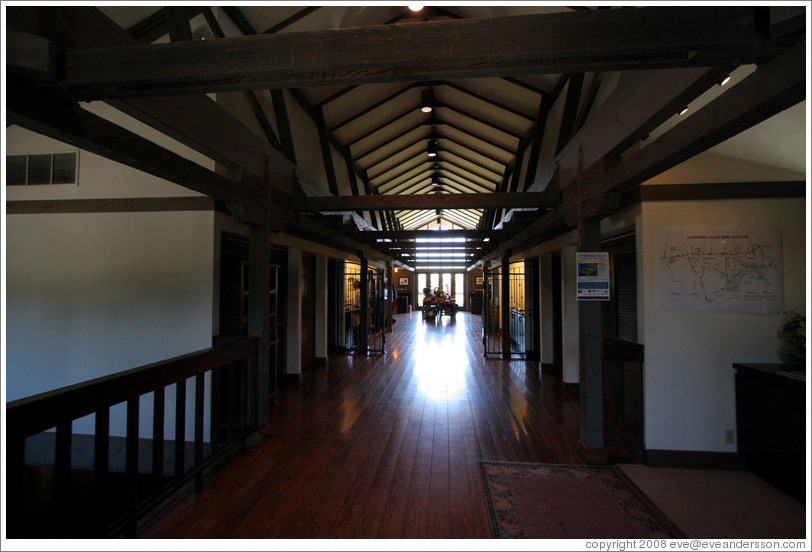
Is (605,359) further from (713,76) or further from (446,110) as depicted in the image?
(446,110)

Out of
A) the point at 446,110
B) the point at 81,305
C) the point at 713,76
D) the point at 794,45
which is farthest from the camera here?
the point at 446,110

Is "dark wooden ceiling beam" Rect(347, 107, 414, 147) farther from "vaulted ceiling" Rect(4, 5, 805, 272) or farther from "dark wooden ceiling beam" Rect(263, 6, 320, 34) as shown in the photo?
"dark wooden ceiling beam" Rect(263, 6, 320, 34)

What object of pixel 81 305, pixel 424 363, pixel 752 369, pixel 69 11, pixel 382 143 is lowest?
pixel 424 363

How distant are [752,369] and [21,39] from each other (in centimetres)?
483

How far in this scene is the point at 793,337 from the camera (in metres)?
2.79

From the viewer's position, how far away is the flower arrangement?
2.75 meters

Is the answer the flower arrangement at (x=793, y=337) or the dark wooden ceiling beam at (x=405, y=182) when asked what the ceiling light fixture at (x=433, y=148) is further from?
the flower arrangement at (x=793, y=337)

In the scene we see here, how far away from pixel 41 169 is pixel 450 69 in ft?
15.6

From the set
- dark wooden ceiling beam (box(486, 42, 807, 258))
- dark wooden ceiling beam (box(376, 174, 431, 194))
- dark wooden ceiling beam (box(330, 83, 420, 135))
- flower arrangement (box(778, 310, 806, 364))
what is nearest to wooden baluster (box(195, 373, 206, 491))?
dark wooden ceiling beam (box(486, 42, 807, 258))

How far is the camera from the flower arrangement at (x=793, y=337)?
2.75 m

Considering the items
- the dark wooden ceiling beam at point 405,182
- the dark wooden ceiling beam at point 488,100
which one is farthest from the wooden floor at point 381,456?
the dark wooden ceiling beam at point 405,182

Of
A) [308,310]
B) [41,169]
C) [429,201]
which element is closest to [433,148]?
[308,310]

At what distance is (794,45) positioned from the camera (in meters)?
1.44

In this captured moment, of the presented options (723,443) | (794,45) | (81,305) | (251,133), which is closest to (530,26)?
(794,45)
